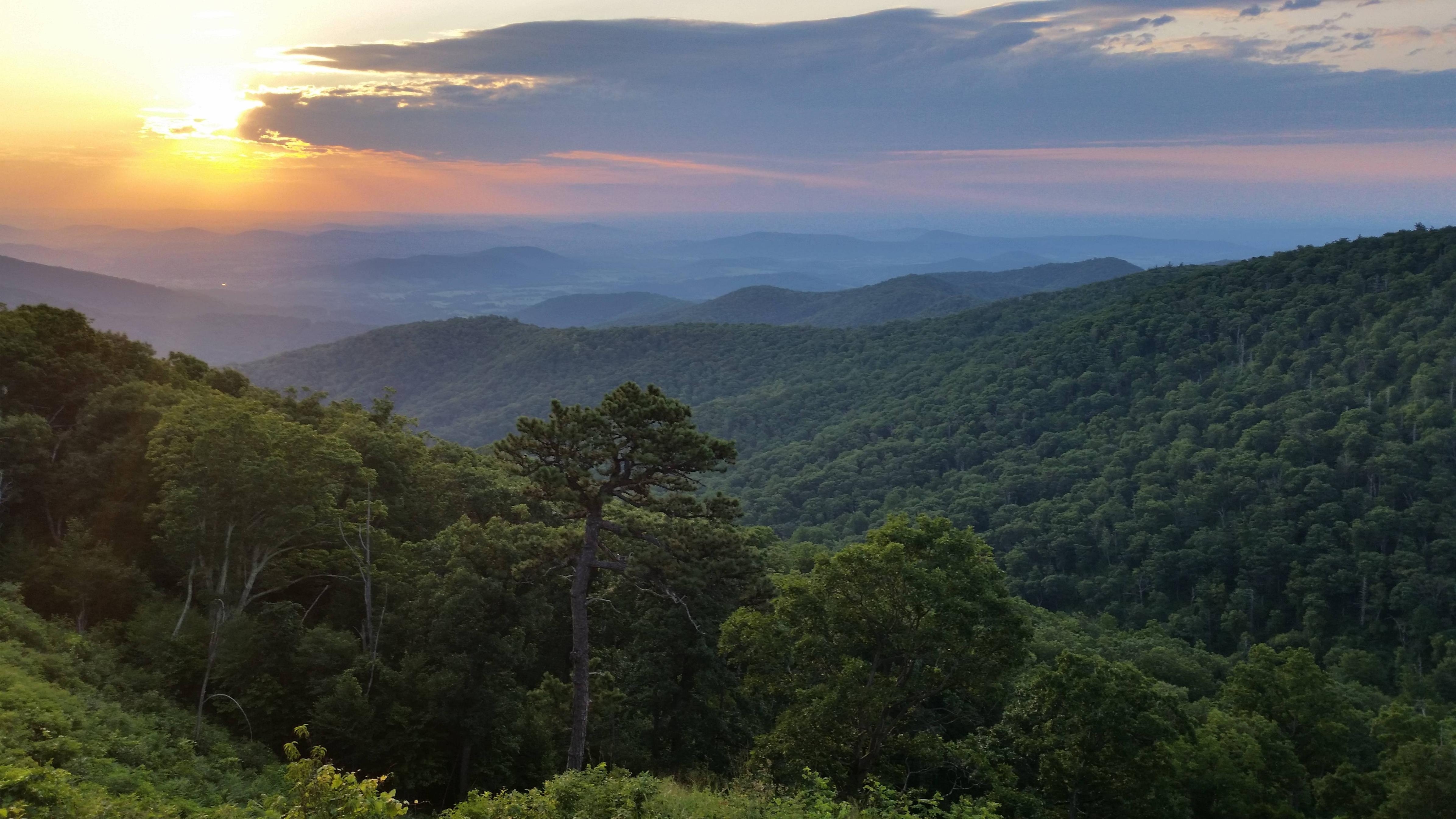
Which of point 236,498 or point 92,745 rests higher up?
point 236,498

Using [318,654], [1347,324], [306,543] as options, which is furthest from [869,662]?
[1347,324]

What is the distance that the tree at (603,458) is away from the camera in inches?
663

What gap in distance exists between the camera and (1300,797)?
1024 inches

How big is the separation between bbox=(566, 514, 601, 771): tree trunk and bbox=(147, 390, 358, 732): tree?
7.64 meters

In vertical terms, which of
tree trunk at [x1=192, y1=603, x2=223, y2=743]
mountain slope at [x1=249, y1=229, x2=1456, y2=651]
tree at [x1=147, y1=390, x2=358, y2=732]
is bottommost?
mountain slope at [x1=249, y1=229, x2=1456, y2=651]

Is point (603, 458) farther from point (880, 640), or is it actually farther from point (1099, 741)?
point (1099, 741)

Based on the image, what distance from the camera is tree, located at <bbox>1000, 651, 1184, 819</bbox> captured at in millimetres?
17625

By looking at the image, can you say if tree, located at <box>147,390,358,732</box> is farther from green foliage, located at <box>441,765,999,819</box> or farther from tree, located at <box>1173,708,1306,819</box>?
tree, located at <box>1173,708,1306,819</box>

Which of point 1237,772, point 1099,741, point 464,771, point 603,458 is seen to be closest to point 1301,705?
point 1237,772

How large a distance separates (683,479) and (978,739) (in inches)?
378

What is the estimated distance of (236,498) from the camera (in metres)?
18.9

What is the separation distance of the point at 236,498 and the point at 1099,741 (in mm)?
21432

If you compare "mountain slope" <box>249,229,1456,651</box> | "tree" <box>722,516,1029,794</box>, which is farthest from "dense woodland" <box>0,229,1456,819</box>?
"mountain slope" <box>249,229,1456,651</box>

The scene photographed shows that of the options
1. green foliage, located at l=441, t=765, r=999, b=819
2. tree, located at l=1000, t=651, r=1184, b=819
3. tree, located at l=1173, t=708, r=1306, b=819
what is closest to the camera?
green foliage, located at l=441, t=765, r=999, b=819
